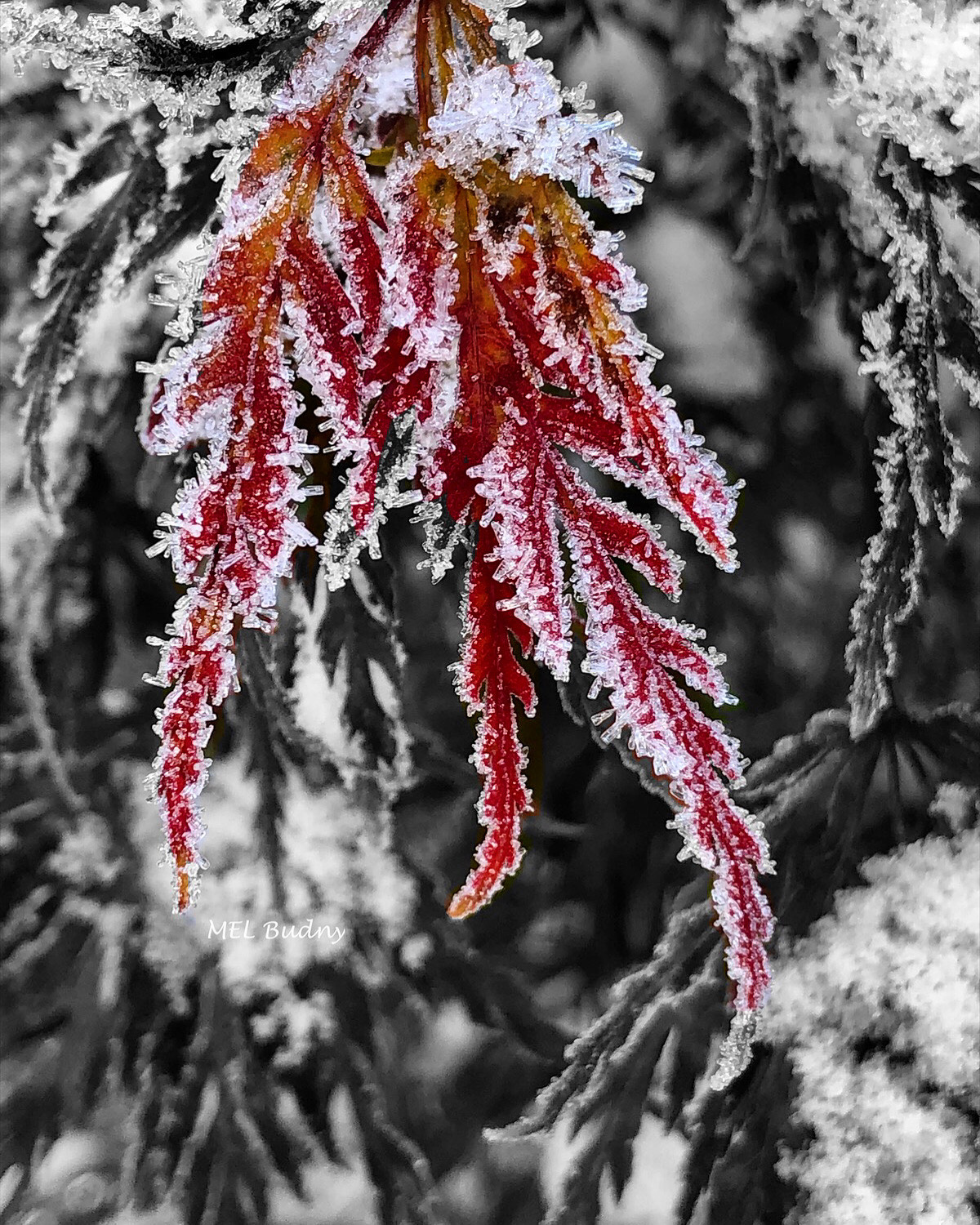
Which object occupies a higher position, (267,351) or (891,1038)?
(267,351)

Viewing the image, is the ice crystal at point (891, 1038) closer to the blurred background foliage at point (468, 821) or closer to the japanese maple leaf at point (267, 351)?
the blurred background foliage at point (468, 821)

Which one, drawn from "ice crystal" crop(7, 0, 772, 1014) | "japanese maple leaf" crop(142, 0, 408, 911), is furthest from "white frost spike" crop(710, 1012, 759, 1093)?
"japanese maple leaf" crop(142, 0, 408, 911)

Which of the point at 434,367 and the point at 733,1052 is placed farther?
the point at 733,1052

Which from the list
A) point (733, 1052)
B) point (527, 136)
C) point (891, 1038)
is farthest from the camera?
point (891, 1038)

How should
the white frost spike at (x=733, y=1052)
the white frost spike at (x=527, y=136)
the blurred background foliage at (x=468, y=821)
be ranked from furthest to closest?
the blurred background foliage at (x=468, y=821) < the white frost spike at (x=733, y=1052) < the white frost spike at (x=527, y=136)

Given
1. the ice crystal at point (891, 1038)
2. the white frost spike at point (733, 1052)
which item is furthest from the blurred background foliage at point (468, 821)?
the white frost spike at point (733, 1052)

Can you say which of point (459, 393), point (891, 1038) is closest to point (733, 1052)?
point (891, 1038)

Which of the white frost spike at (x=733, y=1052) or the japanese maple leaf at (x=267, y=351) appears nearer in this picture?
the japanese maple leaf at (x=267, y=351)

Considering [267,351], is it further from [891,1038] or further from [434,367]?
[891,1038]

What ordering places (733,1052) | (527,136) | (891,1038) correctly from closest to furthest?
(527,136) → (733,1052) → (891,1038)

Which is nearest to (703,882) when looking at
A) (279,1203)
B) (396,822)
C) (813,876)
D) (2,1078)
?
(813,876)
